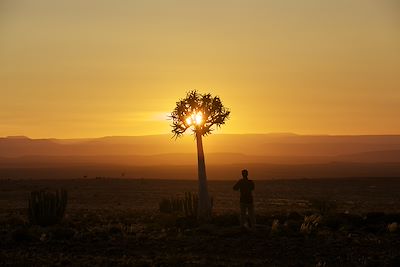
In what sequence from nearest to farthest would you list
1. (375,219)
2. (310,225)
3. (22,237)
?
(22,237)
(310,225)
(375,219)

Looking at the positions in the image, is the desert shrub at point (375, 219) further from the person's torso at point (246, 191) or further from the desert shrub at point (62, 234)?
the desert shrub at point (62, 234)

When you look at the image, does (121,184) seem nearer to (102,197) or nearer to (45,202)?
(102,197)

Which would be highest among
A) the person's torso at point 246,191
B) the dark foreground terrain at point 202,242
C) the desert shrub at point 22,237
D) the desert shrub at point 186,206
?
the person's torso at point 246,191

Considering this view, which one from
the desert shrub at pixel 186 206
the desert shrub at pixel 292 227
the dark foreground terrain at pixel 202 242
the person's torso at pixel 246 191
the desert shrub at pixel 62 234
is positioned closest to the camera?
the dark foreground terrain at pixel 202 242

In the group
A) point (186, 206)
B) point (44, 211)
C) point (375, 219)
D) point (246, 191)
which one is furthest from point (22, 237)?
point (375, 219)

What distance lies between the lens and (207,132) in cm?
2827

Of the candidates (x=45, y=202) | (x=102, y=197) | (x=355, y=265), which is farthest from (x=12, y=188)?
(x=355, y=265)

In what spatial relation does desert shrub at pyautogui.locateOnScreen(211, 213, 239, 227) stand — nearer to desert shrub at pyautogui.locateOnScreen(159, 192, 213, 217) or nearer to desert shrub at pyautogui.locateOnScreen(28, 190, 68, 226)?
desert shrub at pyautogui.locateOnScreen(159, 192, 213, 217)

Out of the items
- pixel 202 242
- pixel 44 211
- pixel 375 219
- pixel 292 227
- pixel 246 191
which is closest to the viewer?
pixel 202 242

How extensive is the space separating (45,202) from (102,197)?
91.6 ft

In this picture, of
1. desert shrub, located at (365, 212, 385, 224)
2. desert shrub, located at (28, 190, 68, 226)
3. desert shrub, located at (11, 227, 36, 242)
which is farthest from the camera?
desert shrub, located at (28, 190, 68, 226)

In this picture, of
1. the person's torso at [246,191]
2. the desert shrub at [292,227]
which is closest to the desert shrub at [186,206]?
the desert shrub at [292,227]

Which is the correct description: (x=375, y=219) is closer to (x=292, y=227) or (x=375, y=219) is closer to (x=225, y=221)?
(x=292, y=227)

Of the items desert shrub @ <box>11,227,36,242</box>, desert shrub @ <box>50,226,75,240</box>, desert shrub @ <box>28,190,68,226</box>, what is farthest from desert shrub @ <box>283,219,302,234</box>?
desert shrub @ <box>28,190,68,226</box>
